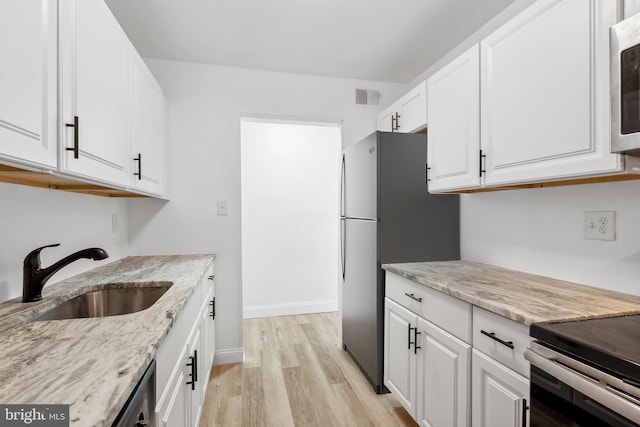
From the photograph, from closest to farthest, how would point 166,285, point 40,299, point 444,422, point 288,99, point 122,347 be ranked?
point 122,347 < point 40,299 < point 444,422 < point 166,285 < point 288,99

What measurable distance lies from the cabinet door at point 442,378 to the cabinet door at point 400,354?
0.07m

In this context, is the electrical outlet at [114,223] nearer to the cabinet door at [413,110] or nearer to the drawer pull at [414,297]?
the drawer pull at [414,297]

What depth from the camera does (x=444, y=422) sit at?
1.48m

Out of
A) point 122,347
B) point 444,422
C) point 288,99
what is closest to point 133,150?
point 122,347

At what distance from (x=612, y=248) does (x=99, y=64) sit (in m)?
2.29

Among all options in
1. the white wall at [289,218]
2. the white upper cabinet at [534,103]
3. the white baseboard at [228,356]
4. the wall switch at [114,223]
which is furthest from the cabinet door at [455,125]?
the wall switch at [114,223]

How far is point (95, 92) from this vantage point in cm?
127

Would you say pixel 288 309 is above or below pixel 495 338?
below

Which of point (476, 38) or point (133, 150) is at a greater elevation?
point (476, 38)

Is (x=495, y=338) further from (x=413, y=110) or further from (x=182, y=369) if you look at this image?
(x=413, y=110)

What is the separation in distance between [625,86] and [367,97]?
2.20 meters

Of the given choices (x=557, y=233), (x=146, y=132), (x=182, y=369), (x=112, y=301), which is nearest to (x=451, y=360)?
(x=557, y=233)

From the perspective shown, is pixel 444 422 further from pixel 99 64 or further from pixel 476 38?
pixel 476 38

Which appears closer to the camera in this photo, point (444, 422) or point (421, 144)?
point (444, 422)
